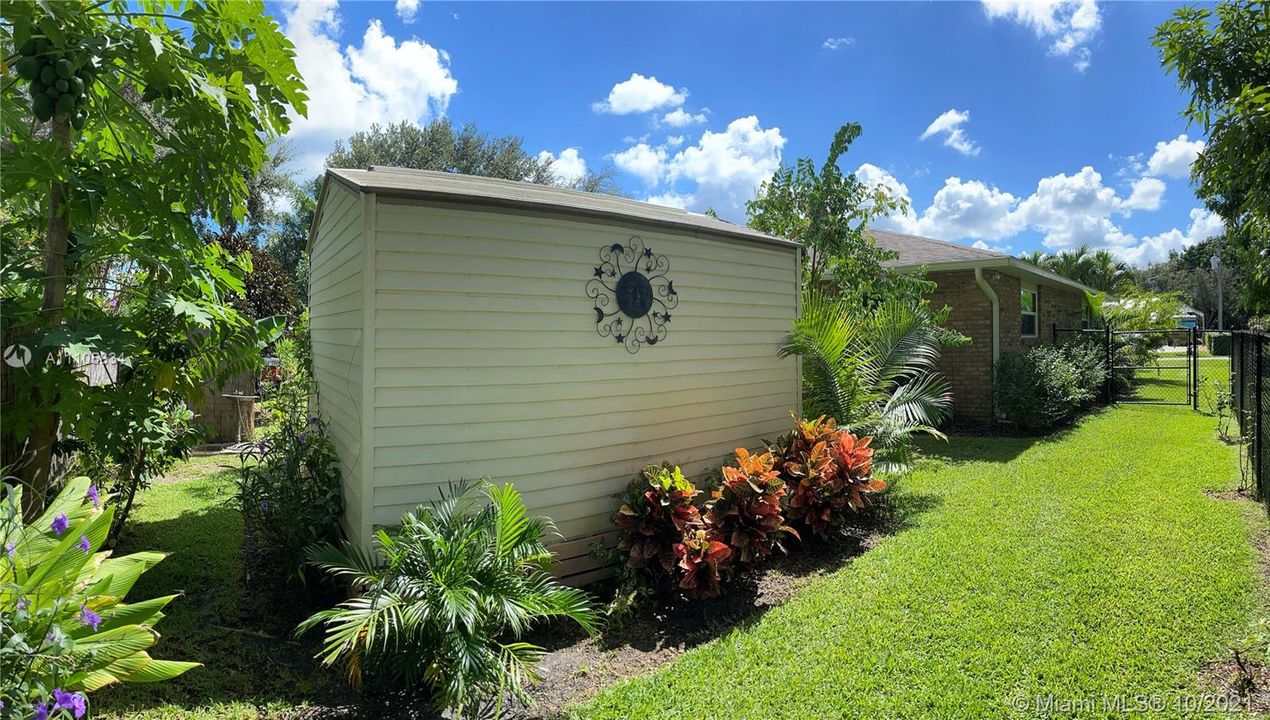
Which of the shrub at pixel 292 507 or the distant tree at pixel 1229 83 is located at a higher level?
the distant tree at pixel 1229 83

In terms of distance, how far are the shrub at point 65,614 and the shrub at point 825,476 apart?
435 centimetres

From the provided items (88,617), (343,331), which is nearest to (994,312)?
(343,331)

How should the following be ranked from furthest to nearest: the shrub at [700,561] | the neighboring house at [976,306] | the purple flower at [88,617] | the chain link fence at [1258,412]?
the neighboring house at [976,306], the chain link fence at [1258,412], the shrub at [700,561], the purple flower at [88,617]

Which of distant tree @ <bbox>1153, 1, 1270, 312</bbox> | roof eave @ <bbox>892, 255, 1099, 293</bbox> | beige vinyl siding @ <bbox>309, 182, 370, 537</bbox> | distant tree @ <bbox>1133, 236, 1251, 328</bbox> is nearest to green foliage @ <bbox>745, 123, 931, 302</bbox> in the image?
roof eave @ <bbox>892, 255, 1099, 293</bbox>

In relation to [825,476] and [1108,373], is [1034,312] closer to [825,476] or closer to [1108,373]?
[1108,373]

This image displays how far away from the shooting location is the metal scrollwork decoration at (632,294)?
15.1ft

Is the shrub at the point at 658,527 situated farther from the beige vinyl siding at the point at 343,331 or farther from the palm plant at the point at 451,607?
the beige vinyl siding at the point at 343,331

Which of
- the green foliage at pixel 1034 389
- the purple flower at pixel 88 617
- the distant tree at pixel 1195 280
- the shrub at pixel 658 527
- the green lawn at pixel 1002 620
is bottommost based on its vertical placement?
the green lawn at pixel 1002 620

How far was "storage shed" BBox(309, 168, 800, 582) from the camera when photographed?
12.2 ft

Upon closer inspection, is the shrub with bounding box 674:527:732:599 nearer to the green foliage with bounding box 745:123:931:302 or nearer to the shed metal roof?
the shed metal roof

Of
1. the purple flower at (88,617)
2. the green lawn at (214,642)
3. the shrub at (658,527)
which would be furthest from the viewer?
the shrub at (658,527)

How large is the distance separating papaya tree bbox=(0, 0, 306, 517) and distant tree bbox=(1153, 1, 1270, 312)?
5.61 meters

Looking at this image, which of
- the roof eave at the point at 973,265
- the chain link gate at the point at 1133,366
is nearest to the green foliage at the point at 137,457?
the roof eave at the point at 973,265

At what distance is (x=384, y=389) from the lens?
144 inches
